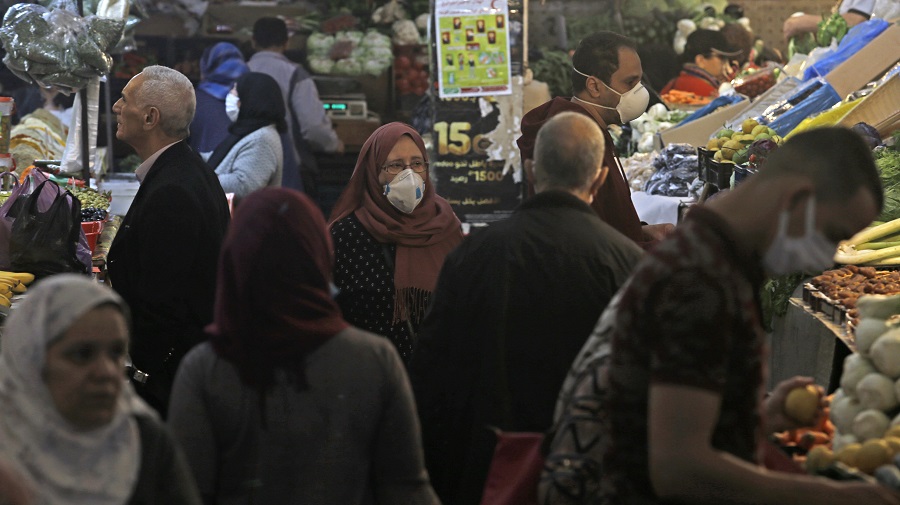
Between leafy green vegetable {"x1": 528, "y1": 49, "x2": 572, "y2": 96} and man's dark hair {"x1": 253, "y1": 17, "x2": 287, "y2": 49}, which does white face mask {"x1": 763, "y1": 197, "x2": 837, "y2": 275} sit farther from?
leafy green vegetable {"x1": 528, "y1": 49, "x2": 572, "y2": 96}

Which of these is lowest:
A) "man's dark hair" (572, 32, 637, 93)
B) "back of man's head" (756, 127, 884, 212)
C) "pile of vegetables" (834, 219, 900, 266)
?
"pile of vegetables" (834, 219, 900, 266)

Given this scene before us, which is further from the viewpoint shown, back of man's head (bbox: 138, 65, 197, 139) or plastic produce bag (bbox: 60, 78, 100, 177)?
plastic produce bag (bbox: 60, 78, 100, 177)

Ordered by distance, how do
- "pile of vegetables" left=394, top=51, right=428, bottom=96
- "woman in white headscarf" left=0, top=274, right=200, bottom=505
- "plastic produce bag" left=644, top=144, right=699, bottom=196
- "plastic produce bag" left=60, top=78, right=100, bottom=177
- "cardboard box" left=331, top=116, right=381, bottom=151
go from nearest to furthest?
"woman in white headscarf" left=0, top=274, right=200, bottom=505 < "plastic produce bag" left=60, top=78, right=100, bottom=177 < "plastic produce bag" left=644, top=144, right=699, bottom=196 < "cardboard box" left=331, top=116, right=381, bottom=151 < "pile of vegetables" left=394, top=51, right=428, bottom=96

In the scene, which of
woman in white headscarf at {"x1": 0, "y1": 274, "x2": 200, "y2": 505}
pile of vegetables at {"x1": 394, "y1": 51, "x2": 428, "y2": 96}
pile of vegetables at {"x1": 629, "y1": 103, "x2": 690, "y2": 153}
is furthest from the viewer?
pile of vegetables at {"x1": 394, "y1": 51, "x2": 428, "y2": 96}

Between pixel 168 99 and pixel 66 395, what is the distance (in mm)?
2558

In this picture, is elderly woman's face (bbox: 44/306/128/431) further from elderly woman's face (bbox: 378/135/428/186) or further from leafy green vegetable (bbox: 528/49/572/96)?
leafy green vegetable (bbox: 528/49/572/96)

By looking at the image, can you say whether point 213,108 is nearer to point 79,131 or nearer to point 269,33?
point 269,33

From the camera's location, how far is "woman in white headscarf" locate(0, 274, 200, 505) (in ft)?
7.02

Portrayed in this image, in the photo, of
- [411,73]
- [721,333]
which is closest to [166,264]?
[721,333]

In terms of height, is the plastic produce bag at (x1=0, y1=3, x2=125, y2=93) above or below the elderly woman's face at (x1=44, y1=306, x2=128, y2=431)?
above

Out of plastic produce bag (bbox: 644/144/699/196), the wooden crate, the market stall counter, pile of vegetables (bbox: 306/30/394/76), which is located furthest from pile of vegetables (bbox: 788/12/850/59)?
the market stall counter

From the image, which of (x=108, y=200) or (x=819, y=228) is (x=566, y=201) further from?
(x=108, y=200)

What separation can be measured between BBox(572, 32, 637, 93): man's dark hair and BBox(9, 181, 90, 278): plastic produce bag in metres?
2.25

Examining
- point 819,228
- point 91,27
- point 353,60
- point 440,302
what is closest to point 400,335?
point 440,302
